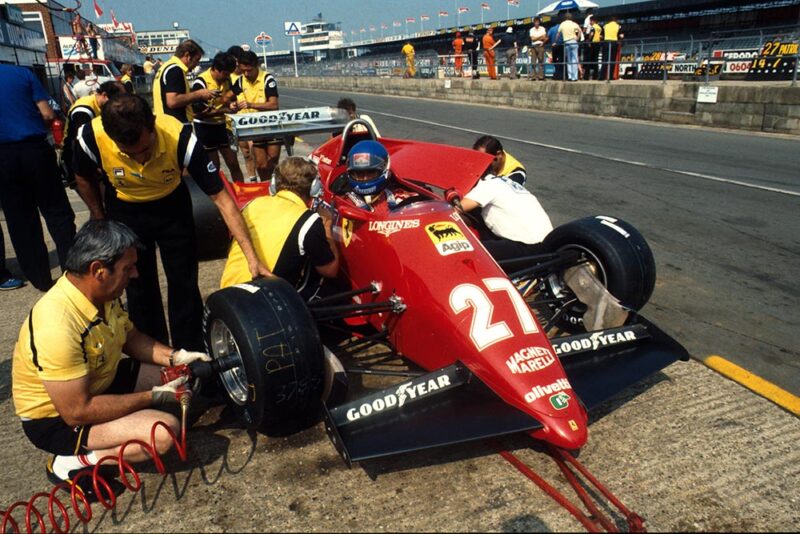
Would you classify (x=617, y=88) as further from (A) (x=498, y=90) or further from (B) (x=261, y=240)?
(B) (x=261, y=240)

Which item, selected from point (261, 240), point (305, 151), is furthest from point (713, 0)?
point (261, 240)

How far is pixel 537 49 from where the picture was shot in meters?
22.6

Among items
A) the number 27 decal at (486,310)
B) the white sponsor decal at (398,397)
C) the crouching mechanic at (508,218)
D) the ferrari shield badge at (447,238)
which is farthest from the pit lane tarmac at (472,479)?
the crouching mechanic at (508,218)

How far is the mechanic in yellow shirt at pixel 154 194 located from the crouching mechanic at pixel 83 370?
0.71 meters

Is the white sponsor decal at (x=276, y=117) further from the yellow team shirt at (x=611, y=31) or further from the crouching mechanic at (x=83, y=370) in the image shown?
the yellow team shirt at (x=611, y=31)

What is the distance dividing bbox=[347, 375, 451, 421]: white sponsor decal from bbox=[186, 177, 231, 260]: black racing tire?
12.1ft

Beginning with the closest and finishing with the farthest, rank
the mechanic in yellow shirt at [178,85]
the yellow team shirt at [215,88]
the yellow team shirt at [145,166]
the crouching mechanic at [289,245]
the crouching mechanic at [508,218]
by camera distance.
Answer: the yellow team shirt at [145,166]
the crouching mechanic at [289,245]
the crouching mechanic at [508,218]
the mechanic in yellow shirt at [178,85]
the yellow team shirt at [215,88]

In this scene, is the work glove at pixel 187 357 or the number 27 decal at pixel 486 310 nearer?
the number 27 decal at pixel 486 310

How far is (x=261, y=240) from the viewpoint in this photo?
3.81m

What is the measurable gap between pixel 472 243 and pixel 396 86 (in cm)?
3161

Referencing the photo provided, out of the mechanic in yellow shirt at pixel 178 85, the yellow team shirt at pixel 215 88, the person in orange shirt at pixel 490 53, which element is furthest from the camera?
the person in orange shirt at pixel 490 53

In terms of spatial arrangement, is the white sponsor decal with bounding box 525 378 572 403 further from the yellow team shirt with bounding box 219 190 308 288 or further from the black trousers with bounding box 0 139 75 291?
the black trousers with bounding box 0 139 75 291

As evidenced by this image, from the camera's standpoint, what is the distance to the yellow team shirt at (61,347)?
2.60m

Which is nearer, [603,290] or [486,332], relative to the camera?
[486,332]
